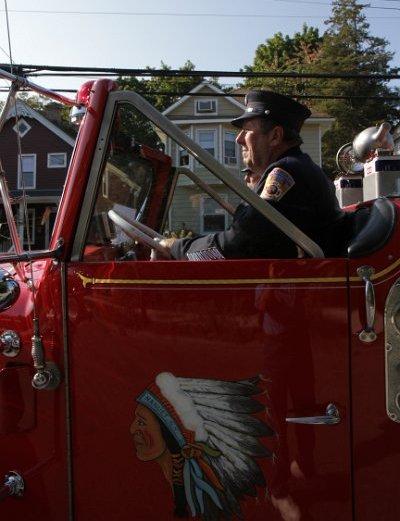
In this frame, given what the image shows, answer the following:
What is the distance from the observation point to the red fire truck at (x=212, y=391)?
1.61m

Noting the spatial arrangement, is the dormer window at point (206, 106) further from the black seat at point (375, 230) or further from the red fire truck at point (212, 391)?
the red fire truck at point (212, 391)

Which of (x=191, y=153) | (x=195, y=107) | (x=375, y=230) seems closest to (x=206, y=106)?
(x=195, y=107)

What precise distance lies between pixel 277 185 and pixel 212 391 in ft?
2.33

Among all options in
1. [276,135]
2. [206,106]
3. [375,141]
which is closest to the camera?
[276,135]

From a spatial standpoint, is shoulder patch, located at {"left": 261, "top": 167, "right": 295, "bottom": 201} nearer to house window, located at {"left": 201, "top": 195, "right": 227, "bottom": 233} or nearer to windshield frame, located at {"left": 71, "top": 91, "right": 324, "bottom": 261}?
windshield frame, located at {"left": 71, "top": 91, "right": 324, "bottom": 261}

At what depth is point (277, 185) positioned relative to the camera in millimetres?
1888

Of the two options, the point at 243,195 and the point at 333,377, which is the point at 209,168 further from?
the point at 333,377

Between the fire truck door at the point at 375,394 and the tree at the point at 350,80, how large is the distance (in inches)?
831

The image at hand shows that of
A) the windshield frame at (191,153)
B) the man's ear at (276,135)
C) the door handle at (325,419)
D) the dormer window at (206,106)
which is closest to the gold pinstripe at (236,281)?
the windshield frame at (191,153)

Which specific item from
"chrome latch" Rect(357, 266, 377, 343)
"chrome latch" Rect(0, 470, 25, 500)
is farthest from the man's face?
"chrome latch" Rect(0, 470, 25, 500)

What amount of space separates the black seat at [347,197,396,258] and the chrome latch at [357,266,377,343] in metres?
0.05

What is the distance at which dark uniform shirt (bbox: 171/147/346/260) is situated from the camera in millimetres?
1839

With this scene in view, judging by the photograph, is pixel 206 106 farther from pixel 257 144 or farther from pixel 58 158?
pixel 257 144

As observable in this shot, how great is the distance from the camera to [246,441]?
5.33 ft
